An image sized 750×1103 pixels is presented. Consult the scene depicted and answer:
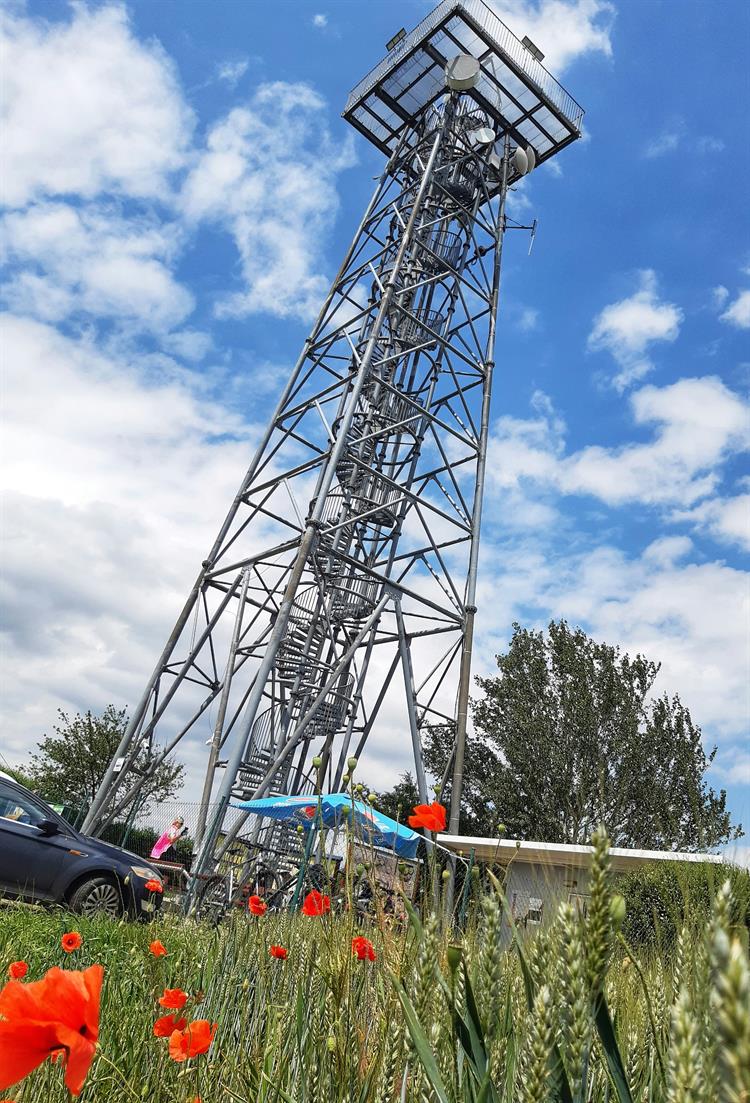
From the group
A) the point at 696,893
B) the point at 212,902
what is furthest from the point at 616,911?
the point at 212,902

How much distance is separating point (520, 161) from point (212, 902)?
45.3 feet

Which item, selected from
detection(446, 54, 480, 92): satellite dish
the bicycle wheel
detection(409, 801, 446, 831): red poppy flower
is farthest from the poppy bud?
detection(446, 54, 480, 92): satellite dish

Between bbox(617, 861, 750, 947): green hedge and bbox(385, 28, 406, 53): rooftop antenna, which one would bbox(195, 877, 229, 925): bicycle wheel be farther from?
bbox(385, 28, 406, 53): rooftop antenna

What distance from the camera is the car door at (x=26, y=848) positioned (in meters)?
7.25

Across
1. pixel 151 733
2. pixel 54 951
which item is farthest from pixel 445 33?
pixel 54 951

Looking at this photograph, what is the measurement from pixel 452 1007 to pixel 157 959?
2406 mm

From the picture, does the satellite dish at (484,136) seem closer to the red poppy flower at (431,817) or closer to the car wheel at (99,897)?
the car wheel at (99,897)

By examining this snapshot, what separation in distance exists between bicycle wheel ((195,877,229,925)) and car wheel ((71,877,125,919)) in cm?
75

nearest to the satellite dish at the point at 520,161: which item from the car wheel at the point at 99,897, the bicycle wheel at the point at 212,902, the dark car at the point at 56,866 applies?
the bicycle wheel at the point at 212,902

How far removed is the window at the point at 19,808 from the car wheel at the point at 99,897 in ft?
2.46

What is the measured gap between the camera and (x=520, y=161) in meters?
15.4

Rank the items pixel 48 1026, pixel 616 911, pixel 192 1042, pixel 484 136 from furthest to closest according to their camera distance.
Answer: pixel 484 136 < pixel 192 1042 < pixel 48 1026 < pixel 616 911

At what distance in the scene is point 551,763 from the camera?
22.5 meters

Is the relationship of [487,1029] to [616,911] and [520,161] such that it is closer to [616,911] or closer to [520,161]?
[616,911]
